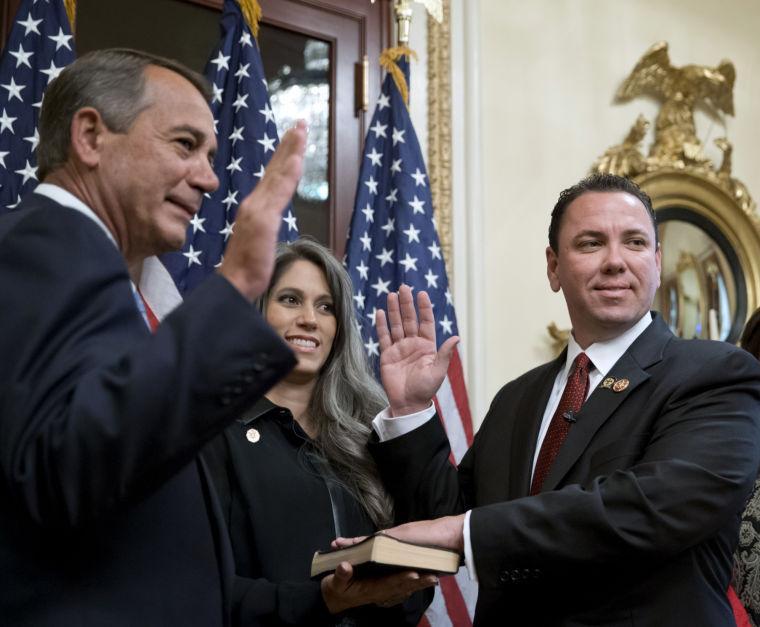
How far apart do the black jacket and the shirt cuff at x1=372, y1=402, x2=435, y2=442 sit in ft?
0.64

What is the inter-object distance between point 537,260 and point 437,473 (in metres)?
2.77

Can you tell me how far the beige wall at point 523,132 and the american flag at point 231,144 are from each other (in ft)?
4.54

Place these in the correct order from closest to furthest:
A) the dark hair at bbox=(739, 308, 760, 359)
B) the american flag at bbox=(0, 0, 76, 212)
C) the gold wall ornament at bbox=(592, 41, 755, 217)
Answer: the american flag at bbox=(0, 0, 76, 212), the dark hair at bbox=(739, 308, 760, 359), the gold wall ornament at bbox=(592, 41, 755, 217)

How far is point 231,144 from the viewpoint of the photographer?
12.6 ft

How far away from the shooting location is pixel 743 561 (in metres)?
2.88

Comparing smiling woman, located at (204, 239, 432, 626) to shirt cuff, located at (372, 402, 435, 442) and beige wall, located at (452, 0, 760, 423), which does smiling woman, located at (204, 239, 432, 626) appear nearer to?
shirt cuff, located at (372, 402, 435, 442)

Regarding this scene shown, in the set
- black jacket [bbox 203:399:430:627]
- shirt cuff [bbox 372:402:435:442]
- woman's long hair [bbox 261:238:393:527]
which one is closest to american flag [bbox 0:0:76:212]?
woman's long hair [bbox 261:238:393:527]

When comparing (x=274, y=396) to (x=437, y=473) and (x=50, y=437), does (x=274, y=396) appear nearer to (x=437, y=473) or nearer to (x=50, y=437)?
(x=437, y=473)

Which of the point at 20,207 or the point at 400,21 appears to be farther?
the point at 400,21

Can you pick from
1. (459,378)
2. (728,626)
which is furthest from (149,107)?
(459,378)

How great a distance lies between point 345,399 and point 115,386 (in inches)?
69.8

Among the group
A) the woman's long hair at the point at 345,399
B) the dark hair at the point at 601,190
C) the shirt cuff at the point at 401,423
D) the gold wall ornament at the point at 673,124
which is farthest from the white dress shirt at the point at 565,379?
the gold wall ornament at the point at 673,124

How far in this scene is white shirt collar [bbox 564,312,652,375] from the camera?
246 cm

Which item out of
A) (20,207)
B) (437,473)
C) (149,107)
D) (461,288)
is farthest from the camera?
(461,288)
